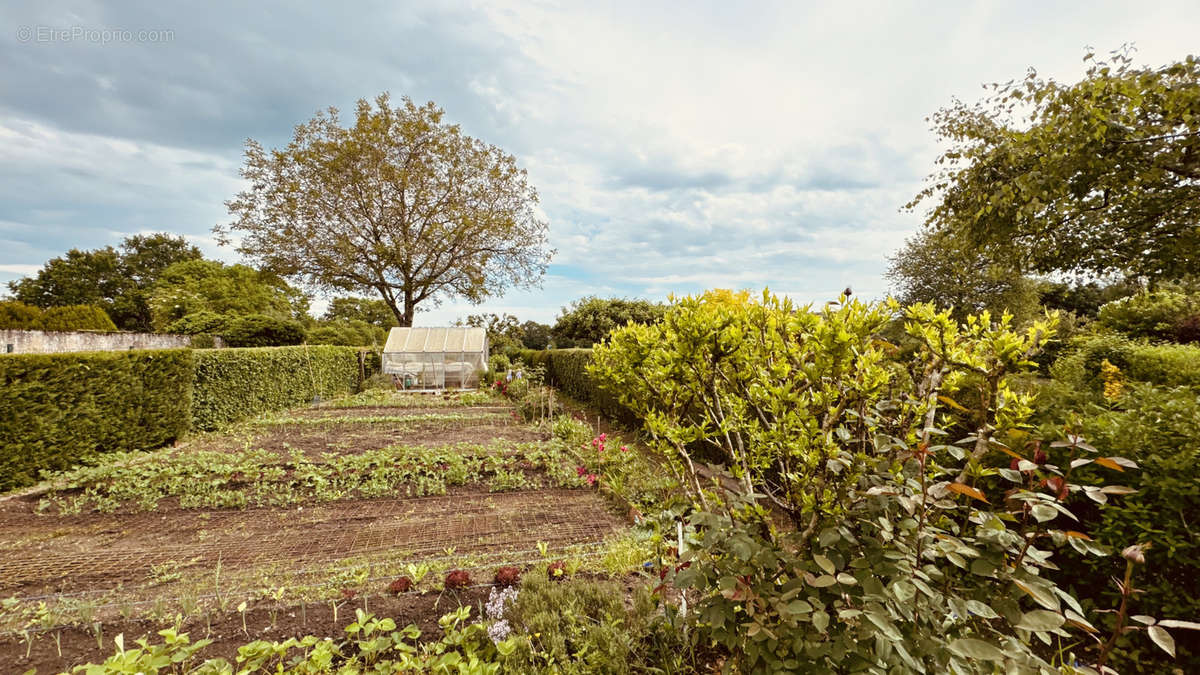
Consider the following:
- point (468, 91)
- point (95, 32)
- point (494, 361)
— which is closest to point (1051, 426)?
point (468, 91)

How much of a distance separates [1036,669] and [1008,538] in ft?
1.08

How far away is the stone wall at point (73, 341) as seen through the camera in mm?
18548

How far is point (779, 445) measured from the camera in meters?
1.77

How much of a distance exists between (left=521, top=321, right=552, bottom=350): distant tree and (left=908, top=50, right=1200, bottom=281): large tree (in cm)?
3603

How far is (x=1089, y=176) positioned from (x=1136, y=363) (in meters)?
3.11

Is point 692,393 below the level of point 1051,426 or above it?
above

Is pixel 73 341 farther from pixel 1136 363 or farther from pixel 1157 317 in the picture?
pixel 1157 317

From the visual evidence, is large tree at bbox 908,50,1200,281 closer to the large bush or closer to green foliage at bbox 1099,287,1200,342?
green foliage at bbox 1099,287,1200,342

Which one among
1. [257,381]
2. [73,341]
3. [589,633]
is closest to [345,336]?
[73,341]

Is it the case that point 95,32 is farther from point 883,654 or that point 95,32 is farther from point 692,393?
point 883,654

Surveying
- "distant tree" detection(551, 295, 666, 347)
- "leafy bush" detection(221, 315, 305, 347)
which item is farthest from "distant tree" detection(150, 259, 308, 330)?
"distant tree" detection(551, 295, 666, 347)

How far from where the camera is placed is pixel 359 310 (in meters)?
49.7

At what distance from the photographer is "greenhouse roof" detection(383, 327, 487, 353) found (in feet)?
64.7

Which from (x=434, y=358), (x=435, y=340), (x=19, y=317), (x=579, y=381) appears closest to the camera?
(x=579, y=381)
